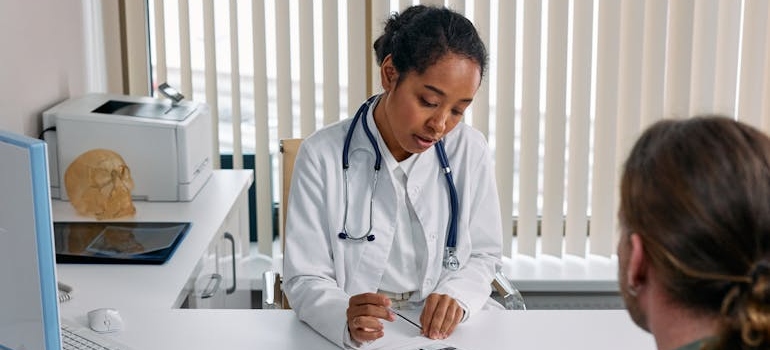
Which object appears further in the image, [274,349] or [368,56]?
[368,56]

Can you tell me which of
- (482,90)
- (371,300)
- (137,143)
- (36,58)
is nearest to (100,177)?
(137,143)

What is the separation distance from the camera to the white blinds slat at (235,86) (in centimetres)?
309

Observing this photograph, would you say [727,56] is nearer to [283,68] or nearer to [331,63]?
[331,63]

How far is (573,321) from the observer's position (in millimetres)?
1868

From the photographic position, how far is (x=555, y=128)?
3.17 m

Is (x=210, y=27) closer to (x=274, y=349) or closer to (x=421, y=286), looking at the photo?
(x=421, y=286)

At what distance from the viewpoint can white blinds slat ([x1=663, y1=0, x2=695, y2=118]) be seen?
3.09 meters

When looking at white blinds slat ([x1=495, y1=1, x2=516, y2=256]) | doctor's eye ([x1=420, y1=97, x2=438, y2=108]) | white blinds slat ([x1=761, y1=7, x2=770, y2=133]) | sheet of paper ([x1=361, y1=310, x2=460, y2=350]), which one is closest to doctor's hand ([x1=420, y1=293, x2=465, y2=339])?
sheet of paper ([x1=361, y1=310, x2=460, y2=350])

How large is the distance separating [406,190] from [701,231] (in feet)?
3.83

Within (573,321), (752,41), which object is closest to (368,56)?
(752,41)

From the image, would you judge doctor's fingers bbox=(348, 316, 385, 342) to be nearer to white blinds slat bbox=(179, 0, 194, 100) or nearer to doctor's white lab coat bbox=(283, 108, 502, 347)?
doctor's white lab coat bbox=(283, 108, 502, 347)

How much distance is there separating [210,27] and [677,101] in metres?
1.44

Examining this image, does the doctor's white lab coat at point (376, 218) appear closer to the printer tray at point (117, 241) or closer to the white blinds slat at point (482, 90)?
the printer tray at point (117, 241)

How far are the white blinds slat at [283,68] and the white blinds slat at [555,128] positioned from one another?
79 cm
